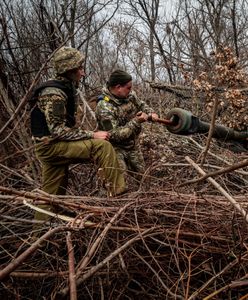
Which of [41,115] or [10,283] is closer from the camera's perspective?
[10,283]

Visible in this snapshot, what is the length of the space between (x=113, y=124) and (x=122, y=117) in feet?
0.71

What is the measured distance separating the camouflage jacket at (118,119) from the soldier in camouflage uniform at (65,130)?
12.0 inches

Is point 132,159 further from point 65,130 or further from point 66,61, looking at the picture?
point 66,61

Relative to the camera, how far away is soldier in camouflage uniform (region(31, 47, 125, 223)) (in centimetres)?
352

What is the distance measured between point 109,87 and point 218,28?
31.4ft

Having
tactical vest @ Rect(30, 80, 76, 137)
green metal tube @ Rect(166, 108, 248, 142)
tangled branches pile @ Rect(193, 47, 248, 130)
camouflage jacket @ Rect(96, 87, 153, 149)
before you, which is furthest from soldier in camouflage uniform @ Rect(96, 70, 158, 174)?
tangled branches pile @ Rect(193, 47, 248, 130)

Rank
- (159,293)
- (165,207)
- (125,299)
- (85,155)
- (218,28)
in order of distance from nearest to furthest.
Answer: (159,293), (125,299), (165,207), (85,155), (218,28)

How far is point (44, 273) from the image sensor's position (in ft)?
7.64

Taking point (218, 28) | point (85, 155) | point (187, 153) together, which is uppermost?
point (218, 28)

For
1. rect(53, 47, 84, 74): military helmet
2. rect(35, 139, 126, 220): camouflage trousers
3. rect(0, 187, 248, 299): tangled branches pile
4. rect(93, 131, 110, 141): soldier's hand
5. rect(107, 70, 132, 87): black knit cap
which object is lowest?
rect(0, 187, 248, 299): tangled branches pile

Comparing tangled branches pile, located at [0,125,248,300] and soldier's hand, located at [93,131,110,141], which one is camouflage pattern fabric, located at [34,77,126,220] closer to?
soldier's hand, located at [93,131,110,141]

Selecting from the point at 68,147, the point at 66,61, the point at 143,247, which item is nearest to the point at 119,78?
the point at 66,61

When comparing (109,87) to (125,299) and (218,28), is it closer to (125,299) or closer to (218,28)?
(125,299)

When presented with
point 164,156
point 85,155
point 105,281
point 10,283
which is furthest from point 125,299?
point 164,156
